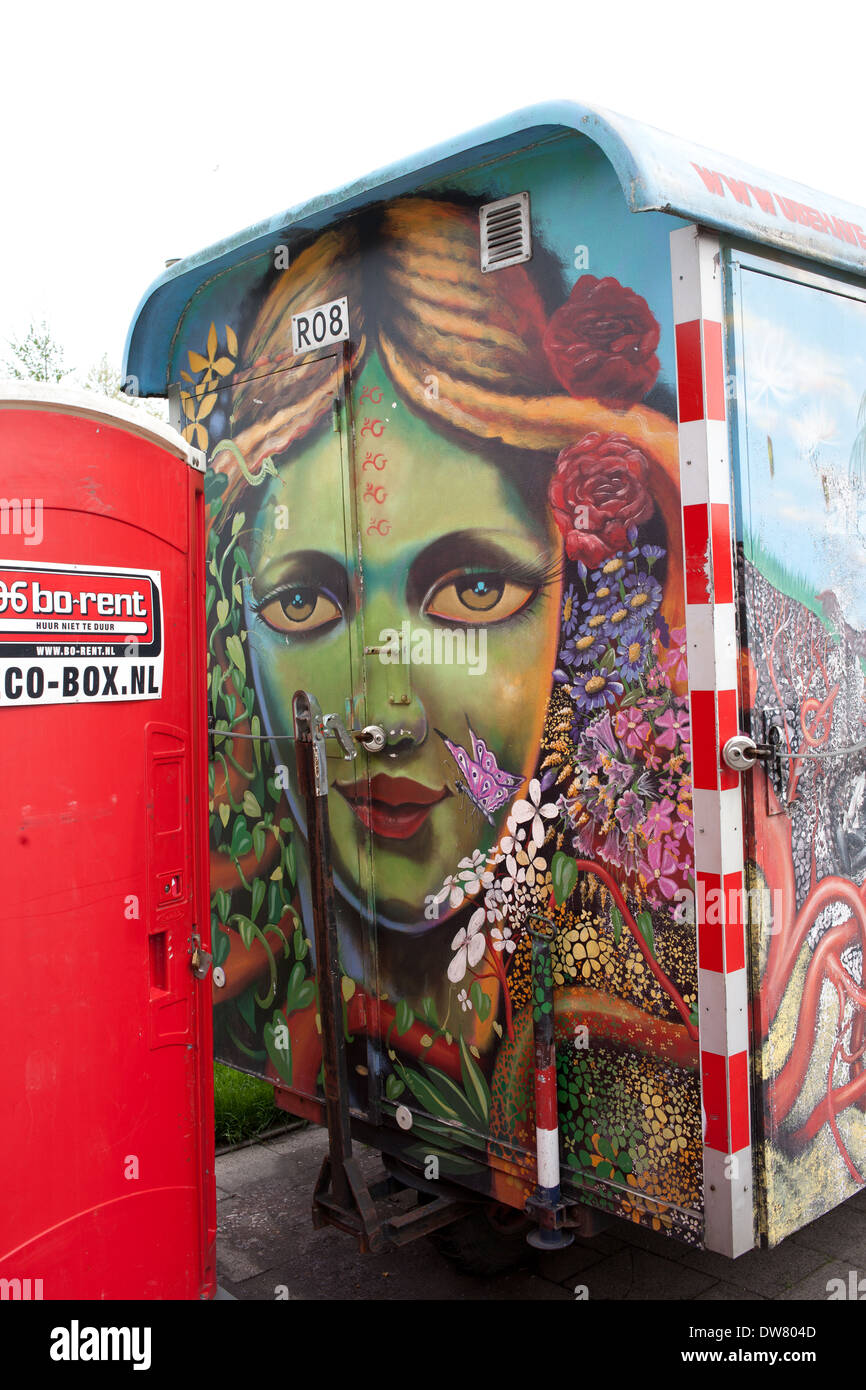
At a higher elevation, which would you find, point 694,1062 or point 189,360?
point 189,360

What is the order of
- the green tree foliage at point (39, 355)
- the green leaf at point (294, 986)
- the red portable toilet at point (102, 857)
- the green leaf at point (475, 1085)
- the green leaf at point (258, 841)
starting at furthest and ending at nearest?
1. the green tree foliage at point (39, 355)
2. the green leaf at point (258, 841)
3. the green leaf at point (294, 986)
4. the green leaf at point (475, 1085)
5. the red portable toilet at point (102, 857)

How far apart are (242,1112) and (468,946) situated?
6.97 ft

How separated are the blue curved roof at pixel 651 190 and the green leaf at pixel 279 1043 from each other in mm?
2663

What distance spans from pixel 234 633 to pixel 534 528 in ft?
5.04

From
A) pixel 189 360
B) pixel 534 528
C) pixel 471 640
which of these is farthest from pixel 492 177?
pixel 189 360

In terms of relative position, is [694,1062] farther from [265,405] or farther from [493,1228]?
[265,405]

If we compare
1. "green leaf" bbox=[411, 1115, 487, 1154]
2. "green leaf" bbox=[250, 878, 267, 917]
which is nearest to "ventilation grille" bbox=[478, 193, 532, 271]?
"green leaf" bbox=[250, 878, 267, 917]

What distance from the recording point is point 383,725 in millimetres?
3744

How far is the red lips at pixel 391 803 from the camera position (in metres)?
3.62

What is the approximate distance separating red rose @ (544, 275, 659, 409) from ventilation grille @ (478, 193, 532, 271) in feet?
0.79

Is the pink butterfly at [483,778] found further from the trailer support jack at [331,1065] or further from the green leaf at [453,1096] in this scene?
the green leaf at [453,1096]

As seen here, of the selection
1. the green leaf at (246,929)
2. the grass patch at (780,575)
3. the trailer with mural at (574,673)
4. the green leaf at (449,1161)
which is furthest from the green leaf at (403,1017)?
the grass patch at (780,575)

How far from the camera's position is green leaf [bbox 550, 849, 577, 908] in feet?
10.5

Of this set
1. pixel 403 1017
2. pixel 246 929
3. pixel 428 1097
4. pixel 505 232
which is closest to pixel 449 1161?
pixel 428 1097
